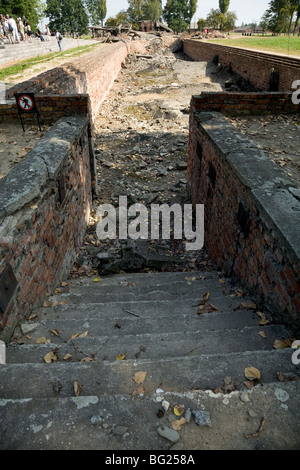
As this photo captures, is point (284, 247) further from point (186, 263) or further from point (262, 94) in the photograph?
point (262, 94)

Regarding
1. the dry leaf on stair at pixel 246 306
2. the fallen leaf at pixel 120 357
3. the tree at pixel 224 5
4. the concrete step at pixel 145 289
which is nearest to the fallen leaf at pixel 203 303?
the concrete step at pixel 145 289

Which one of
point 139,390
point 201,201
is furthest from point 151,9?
point 139,390

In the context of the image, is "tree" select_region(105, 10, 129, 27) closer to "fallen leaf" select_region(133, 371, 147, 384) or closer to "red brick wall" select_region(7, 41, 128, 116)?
"red brick wall" select_region(7, 41, 128, 116)

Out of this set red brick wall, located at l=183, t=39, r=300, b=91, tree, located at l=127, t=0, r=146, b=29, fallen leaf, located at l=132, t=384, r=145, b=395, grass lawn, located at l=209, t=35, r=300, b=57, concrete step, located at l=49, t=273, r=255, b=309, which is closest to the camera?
fallen leaf, located at l=132, t=384, r=145, b=395

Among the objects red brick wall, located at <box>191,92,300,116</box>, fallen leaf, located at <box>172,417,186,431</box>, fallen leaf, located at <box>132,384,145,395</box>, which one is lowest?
fallen leaf, located at <box>132,384,145,395</box>

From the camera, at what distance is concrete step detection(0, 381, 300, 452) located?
4.14 ft

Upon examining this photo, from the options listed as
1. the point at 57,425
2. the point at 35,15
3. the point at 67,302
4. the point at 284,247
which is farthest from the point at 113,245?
the point at 35,15

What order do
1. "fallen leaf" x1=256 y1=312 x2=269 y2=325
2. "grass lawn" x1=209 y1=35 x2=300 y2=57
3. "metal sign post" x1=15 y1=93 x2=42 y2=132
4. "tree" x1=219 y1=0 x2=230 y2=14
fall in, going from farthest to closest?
1. "tree" x1=219 y1=0 x2=230 y2=14
2. "grass lawn" x1=209 y1=35 x2=300 y2=57
3. "metal sign post" x1=15 y1=93 x2=42 y2=132
4. "fallen leaf" x1=256 y1=312 x2=269 y2=325

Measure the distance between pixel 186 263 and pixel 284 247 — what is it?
2.71 metres

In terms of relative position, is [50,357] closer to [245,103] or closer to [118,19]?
[245,103]

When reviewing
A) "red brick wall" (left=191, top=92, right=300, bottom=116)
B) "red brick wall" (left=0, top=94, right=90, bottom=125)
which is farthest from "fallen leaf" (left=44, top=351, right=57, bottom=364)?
"red brick wall" (left=191, top=92, right=300, bottom=116)

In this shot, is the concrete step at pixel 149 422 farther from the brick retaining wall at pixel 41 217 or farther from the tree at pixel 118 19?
the tree at pixel 118 19

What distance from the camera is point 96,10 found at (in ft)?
214

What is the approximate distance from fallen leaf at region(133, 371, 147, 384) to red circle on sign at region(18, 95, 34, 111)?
4.60 meters
